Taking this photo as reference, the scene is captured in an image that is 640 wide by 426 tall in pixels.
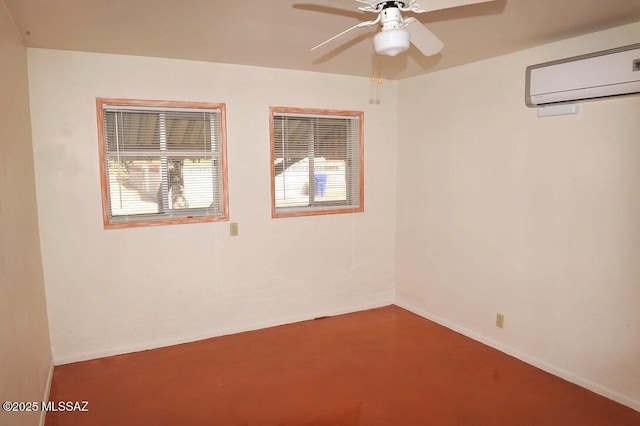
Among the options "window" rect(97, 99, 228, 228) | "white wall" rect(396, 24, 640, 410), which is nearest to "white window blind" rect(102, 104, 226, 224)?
"window" rect(97, 99, 228, 228)

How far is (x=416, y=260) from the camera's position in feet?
14.3

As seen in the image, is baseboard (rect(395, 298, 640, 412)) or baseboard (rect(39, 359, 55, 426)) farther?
baseboard (rect(395, 298, 640, 412))

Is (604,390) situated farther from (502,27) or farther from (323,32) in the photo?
(323,32)

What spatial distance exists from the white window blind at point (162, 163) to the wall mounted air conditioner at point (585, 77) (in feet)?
8.12

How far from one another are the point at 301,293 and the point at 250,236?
2.57 ft

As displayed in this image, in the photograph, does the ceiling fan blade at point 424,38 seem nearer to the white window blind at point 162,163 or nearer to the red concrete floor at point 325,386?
the white window blind at point 162,163

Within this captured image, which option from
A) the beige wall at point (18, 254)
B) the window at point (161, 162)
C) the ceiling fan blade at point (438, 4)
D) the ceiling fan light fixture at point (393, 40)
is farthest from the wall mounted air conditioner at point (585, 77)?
the beige wall at point (18, 254)

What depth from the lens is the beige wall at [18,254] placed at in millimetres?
1799

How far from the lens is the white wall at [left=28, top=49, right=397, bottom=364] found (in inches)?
125

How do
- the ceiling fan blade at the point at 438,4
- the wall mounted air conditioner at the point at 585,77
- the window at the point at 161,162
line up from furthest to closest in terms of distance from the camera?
the window at the point at 161,162 → the wall mounted air conditioner at the point at 585,77 → the ceiling fan blade at the point at 438,4

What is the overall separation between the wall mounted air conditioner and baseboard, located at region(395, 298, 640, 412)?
1896mm

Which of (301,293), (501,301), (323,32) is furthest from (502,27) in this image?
(301,293)

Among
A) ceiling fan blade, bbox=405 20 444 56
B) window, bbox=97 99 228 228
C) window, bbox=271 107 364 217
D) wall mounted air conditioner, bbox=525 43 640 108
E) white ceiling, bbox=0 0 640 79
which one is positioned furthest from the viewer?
window, bbox=271 107 364 217

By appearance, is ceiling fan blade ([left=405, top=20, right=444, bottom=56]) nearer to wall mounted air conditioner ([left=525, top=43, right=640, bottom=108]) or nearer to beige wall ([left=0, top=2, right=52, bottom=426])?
wall mounted air conditioner ([left=525, top=43, right=640, bottom=108])
